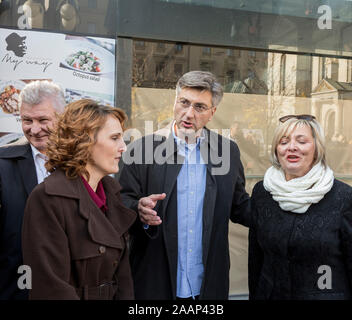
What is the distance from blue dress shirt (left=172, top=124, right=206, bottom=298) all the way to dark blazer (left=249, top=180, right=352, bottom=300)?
1.60ft

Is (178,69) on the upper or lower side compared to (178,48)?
lower

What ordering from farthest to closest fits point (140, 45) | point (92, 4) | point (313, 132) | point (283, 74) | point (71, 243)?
1. point (283, 74)
2. point (140, 45)
3. point (92, 4)
4. point (313, 132)
5. point (71, 243)

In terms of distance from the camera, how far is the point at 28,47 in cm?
404

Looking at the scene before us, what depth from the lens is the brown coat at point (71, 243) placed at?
1.67 meters

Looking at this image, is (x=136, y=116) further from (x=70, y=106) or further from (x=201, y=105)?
(x=70, y=106)

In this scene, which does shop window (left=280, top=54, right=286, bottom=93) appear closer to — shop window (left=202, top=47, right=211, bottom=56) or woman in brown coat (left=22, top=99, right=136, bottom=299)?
shop window (left=202, top=47, right=211, bottom=56)

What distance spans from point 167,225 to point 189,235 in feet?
0.56

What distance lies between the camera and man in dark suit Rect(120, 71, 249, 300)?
2574 mm

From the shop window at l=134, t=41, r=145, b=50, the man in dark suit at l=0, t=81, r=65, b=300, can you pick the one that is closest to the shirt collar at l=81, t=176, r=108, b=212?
the man in dark suit at l=0, t=81, r=65, b=300

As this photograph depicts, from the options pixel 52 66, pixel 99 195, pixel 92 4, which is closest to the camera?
pixel 99 195

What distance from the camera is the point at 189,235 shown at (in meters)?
2.59

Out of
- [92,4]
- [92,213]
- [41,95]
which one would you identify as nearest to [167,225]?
[92,213]

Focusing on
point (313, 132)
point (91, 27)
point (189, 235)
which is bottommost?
point (189, 235)

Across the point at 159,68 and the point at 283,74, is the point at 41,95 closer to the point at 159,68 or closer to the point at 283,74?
the point at 159,68
